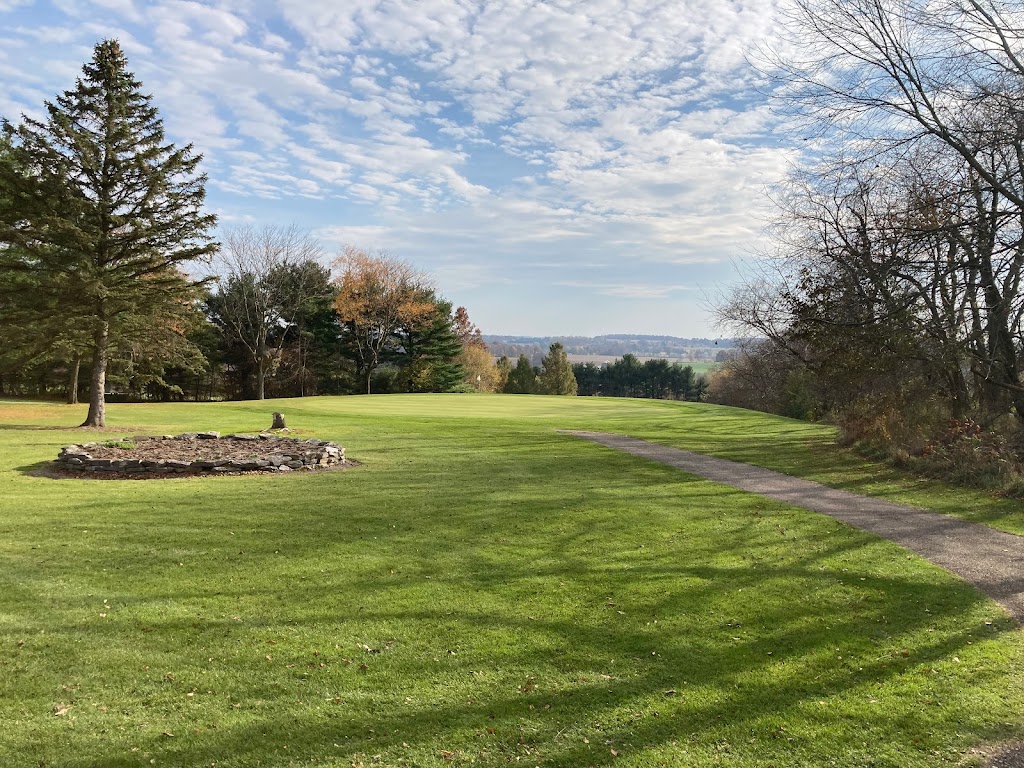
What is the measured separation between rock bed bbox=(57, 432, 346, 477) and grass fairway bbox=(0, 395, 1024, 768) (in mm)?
1887

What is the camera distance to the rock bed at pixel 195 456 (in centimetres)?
1194

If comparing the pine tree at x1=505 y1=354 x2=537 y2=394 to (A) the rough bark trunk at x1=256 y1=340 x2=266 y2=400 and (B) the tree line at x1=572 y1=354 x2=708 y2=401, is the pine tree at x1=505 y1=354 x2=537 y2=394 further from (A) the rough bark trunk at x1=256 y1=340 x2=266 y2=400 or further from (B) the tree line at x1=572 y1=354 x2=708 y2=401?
(A) the rough bark trunk at x1=256 y1=340 x2=266 y2=400

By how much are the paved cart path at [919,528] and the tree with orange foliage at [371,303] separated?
35.2 metres

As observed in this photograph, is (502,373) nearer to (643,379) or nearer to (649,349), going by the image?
(643,379)

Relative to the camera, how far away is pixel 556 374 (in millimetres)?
66562

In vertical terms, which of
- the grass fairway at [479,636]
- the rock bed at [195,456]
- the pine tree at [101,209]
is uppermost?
the pine tree at [101,209]

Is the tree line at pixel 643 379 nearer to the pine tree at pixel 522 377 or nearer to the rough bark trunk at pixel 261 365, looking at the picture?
the pine tree at pixel 522 377

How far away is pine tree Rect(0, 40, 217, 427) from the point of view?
679 inches

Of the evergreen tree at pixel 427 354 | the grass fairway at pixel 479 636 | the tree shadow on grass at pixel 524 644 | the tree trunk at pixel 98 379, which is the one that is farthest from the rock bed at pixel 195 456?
the evergreen tree at pixel 427 354

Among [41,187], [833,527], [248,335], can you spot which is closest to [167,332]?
[41,187]

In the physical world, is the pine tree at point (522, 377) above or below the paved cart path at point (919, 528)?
above

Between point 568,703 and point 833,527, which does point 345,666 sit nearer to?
point 568,703

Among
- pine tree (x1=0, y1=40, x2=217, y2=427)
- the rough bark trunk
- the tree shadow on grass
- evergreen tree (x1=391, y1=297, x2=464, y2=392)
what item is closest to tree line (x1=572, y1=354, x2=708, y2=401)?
evergreen tree (x1=391, y1=297, x2=464, y2=392)

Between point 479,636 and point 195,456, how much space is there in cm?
994
